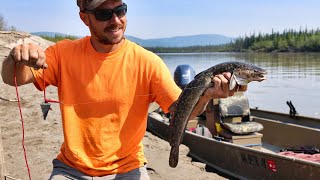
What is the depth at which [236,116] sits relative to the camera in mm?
9664

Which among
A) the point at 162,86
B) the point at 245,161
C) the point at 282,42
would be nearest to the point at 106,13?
the point at 162,86

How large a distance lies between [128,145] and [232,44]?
5795 inches

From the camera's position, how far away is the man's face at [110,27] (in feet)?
10.9

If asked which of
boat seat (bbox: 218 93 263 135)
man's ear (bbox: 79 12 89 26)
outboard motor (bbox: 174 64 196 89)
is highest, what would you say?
man's ear (bbox: 79 12 89 26)

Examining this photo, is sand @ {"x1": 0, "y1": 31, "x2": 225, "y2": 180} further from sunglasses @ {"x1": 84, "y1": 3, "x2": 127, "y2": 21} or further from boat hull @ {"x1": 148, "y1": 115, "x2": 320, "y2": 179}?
sunglasses @ {"x1": 84, "y1": 3, "x2": 127, "y2": 21}

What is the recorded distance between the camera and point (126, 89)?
335 centimetres

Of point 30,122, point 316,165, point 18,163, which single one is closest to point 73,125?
point 18,163

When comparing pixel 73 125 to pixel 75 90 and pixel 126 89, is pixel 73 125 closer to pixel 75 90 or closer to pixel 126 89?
pixel 75 90

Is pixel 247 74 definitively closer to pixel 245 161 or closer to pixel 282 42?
pixel 245 161

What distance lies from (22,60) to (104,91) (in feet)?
2.28

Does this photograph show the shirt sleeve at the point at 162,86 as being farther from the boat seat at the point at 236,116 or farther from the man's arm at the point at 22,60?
the boat seat at the point at 236,116

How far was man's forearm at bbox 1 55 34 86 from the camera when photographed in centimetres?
A: 311

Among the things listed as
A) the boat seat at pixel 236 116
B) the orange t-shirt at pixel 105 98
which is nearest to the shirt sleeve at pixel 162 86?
the orange t-shirt at pixel 105 98

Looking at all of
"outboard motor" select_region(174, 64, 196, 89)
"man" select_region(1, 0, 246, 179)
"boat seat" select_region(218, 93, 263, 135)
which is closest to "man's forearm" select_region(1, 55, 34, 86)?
"man" select_region(1, 0, 246, 179)
